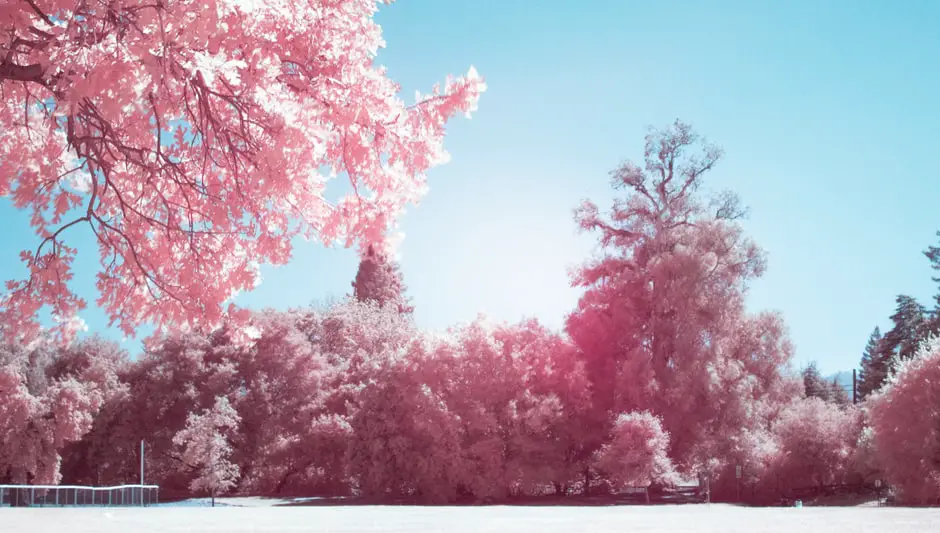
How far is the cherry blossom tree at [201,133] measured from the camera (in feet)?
20.6

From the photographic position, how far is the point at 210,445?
1526 inches

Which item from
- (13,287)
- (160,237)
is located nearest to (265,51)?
(160,237)

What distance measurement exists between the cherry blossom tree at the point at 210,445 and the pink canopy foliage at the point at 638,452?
18421 mm

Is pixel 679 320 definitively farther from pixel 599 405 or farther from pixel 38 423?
pixel 38 423

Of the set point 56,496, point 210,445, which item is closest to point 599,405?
point 210,445

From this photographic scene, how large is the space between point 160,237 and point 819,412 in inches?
1287

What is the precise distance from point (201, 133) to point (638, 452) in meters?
26.6

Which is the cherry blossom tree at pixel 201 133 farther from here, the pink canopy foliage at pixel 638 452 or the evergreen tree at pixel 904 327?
the evergreen tree at pixel 904 327

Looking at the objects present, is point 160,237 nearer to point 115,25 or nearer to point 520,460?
point 115,25

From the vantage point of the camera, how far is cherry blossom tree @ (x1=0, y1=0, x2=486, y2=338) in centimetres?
629

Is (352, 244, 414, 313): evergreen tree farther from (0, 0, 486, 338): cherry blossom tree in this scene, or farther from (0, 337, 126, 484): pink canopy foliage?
(0, 0, 486, 338): cherry blossom tree
